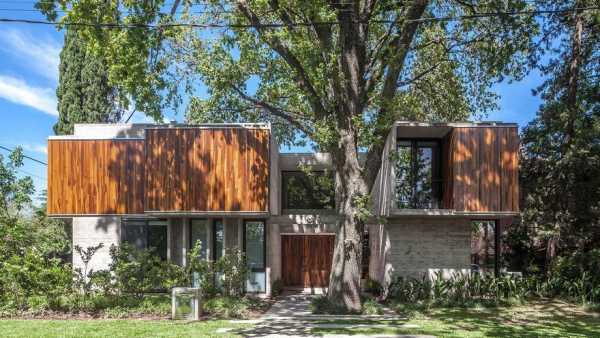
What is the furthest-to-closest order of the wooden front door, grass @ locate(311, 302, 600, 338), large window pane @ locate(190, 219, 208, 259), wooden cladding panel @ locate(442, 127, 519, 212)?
the wooden front door < large window pane @ locate(190, 219, 208, 259) < wooden cladding panel @ locate(442, 127, 519, 212) < grass @ locate(311, 302, 600, 338)

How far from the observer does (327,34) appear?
44.2 feet

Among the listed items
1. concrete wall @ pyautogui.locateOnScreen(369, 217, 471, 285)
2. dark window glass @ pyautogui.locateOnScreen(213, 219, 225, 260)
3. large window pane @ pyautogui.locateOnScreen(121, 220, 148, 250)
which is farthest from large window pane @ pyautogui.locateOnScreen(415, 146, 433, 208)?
large window pane @ pyautogui.locateOnScreen(121, 220, 148, 250)

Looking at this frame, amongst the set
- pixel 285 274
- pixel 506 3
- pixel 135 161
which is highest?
pixel 506 3

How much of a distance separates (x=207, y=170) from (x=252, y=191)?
58.2 inches

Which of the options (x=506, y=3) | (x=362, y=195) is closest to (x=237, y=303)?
(x=362, y=195)

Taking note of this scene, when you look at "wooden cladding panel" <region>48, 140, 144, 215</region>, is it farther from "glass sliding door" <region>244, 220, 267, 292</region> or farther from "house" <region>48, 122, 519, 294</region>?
"glass sliding door" <region>244, 220, 267, 292</region>

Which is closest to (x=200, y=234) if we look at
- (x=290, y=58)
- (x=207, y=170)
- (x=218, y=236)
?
(x=218, y=236)

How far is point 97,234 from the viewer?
16.7 metres

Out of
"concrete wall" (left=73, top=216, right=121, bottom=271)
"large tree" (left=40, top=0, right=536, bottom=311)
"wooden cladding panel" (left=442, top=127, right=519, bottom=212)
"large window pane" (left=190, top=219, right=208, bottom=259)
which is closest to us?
"large tree" (left=40, top=0, right=536, bottom=311)

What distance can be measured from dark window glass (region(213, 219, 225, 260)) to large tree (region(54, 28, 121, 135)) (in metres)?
11.7

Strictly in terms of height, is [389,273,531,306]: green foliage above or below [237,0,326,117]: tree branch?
below

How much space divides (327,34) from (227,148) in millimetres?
4408

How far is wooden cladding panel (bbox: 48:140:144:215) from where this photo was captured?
51.6 ft

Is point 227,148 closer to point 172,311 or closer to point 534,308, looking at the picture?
point 172,311
